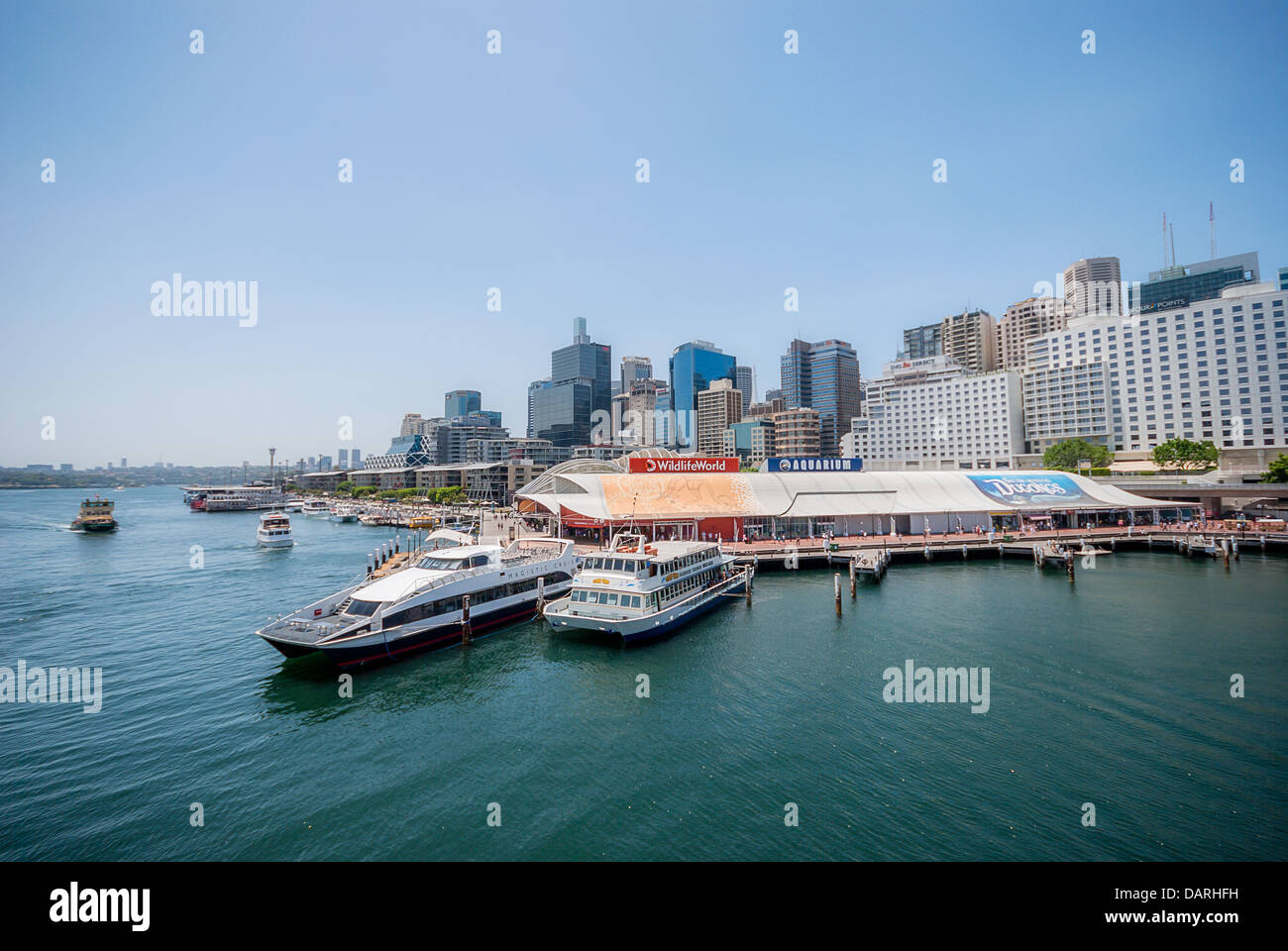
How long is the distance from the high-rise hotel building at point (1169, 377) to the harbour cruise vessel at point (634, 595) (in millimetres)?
132150

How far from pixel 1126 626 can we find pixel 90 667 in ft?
200

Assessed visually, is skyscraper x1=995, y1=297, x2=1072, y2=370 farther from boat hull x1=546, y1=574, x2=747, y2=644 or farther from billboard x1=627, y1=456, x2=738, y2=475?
boat hull x1=546, y1=574, x2=747, y2=644

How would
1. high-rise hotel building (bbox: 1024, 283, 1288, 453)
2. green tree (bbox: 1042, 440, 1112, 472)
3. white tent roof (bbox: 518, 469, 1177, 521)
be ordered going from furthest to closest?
green tree (bbox: 1042, 440, 1112, 472) < high-rise hotel building (bbox: 1024, 283, 1288, 453) < white tent roof (bbox: 518, 469, 1177, 521)

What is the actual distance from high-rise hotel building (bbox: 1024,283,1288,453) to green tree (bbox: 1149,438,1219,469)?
12.3 m

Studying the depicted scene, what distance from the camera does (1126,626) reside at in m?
35.8

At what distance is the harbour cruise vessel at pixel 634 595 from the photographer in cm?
3331

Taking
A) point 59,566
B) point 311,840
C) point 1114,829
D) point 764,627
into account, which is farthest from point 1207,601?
point 59,566

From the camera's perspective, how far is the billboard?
70875 millimetres

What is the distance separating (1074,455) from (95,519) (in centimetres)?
19364

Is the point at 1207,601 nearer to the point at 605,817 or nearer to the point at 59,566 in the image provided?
the point at 605,817

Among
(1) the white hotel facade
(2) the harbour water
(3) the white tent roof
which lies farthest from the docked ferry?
(1) the white hotel facade

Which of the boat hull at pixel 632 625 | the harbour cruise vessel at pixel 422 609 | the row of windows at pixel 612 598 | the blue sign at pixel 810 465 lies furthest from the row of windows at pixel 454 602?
the blue sign at pixel 810 465

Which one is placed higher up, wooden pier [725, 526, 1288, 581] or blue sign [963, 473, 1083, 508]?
blue sign [963, 473, 1083, 508]
